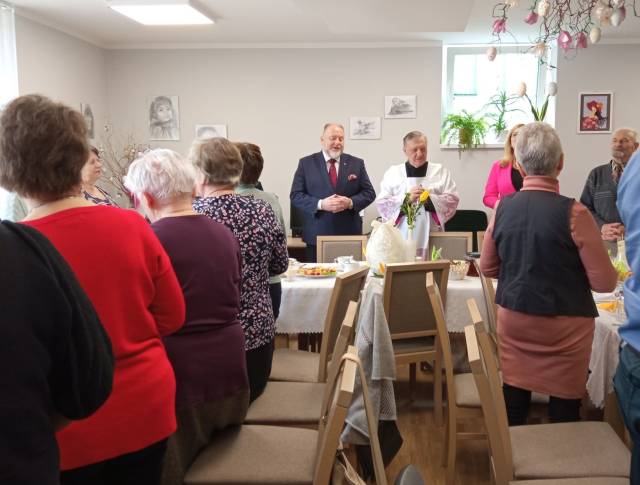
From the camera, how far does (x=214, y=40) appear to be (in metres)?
7.00

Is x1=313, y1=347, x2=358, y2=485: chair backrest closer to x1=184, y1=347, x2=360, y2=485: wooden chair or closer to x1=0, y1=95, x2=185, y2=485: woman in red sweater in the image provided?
x1=184, y1=347, x2=360, y2=485: wooden chair

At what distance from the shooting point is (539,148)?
228 centimetres

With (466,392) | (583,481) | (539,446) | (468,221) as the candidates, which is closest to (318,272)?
(466,392)

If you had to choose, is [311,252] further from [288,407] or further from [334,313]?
[288,407]

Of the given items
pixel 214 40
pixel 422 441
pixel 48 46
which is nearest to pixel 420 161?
pixel 422 441

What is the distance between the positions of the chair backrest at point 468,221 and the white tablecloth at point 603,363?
425cm

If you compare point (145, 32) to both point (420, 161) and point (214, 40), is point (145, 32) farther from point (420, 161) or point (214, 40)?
point (420, 161)

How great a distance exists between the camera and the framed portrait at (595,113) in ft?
22.9

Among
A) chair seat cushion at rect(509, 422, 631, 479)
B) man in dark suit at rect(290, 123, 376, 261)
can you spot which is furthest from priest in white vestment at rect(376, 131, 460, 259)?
chair seat cushion at rect(509, 422, 631, 479)

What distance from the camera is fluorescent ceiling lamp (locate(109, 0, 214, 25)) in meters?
4.96

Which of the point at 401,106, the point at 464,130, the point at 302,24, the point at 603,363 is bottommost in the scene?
the point at 603,363

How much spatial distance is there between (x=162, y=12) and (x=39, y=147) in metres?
4.36

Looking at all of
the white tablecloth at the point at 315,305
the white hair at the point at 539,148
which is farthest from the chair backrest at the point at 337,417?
the white tablecloth at the point at 315,305

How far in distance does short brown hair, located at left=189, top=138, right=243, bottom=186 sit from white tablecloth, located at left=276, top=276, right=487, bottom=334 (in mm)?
1367
